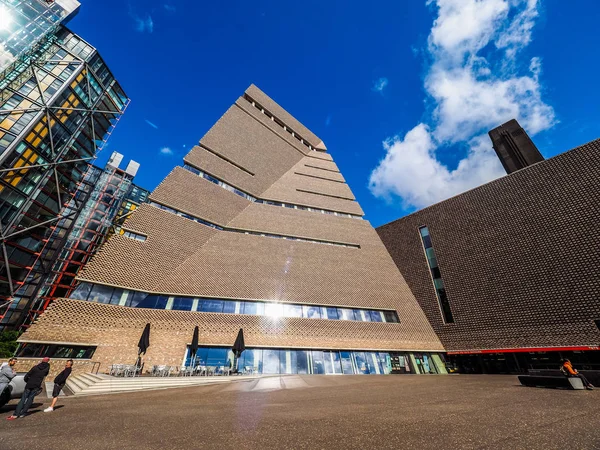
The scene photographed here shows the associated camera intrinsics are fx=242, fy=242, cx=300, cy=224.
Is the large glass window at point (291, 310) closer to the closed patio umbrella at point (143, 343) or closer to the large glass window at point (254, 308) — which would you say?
the large glass window at point (254, 308)

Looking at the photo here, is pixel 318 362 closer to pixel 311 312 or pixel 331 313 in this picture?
pixel 311 312

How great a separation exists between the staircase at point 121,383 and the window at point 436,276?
17.2 metres

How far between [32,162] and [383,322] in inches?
1232

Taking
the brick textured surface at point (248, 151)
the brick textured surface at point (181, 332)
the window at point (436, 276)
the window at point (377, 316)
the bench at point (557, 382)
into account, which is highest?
the brick textured surface at point (248, 151)

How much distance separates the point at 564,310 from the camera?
15281mm

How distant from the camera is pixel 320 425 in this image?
4402 millimetres

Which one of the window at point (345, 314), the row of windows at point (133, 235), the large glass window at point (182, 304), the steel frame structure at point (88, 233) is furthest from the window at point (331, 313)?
the steel frame structure at point (88, 233)

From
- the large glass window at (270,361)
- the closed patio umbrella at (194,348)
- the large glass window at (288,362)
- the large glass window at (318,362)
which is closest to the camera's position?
the closed patio umbrella at (194,348)

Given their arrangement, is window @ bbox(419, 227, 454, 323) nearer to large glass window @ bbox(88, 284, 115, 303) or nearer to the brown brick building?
the brown brick building

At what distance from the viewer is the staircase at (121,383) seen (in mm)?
9092

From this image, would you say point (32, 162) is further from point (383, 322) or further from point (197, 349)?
→ point (383, 322)

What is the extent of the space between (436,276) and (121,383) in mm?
22512

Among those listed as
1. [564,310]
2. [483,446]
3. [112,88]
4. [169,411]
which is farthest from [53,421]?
[112,88]

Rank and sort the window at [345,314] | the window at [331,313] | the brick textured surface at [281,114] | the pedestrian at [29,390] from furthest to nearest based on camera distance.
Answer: the brick textured surface at [281,114] < the window at [345,314] < the window at [331,313] < the pedestrian at [29,390]
